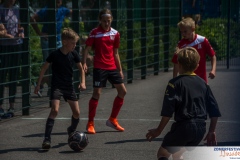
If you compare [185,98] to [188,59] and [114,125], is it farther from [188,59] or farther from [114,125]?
[114,125]

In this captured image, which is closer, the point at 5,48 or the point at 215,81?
the point at 5,48

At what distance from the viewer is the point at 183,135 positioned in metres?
6.25

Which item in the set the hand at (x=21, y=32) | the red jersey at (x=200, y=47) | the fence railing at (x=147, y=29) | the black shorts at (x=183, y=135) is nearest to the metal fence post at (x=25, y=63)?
the hand at (x=21, y=32)

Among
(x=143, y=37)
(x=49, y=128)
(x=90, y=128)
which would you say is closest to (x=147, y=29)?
(x=143, y=37)

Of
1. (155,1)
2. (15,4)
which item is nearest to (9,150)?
(15,4)

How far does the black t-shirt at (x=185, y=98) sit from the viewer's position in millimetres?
6191

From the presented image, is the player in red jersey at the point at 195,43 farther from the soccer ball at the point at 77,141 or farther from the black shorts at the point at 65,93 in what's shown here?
the soccer ball at the point at 77,141

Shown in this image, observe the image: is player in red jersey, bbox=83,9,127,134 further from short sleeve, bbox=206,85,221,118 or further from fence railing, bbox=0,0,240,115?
short sleeve, bbox=206,85,221,118

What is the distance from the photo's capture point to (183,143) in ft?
20.6

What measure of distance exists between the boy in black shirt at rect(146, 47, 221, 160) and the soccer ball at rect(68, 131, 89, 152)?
2511mm

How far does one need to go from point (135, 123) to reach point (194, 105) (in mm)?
4799

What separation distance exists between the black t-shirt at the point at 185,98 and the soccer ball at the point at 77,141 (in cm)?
265

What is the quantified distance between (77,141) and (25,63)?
11.8 ft

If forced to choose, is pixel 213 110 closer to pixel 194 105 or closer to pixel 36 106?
pixel 194 105
